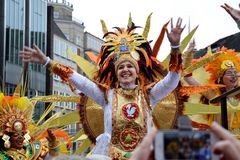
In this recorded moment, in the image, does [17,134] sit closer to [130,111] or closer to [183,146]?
[130,111]

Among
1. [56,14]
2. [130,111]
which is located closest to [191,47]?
[130,111]

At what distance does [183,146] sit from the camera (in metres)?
1.64

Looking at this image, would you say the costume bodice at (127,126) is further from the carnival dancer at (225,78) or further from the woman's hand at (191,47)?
the carnival dancer at (225,78)

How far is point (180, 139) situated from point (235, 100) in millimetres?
5271

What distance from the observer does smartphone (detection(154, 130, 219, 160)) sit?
1.63m

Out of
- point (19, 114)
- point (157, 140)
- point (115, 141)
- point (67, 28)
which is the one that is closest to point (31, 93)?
point (67, 28)

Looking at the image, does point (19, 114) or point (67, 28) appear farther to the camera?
point (67, 28)

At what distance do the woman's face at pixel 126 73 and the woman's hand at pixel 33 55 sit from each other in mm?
644

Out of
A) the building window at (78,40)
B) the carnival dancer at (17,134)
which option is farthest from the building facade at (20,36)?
the carnival dancer at (17,134)

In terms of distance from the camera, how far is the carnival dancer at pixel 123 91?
5.51 meters

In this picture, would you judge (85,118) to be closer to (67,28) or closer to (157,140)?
(157,140)

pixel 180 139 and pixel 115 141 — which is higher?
pixel 180 139

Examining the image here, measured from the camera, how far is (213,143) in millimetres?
1683

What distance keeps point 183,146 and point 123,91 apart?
4.00 m
